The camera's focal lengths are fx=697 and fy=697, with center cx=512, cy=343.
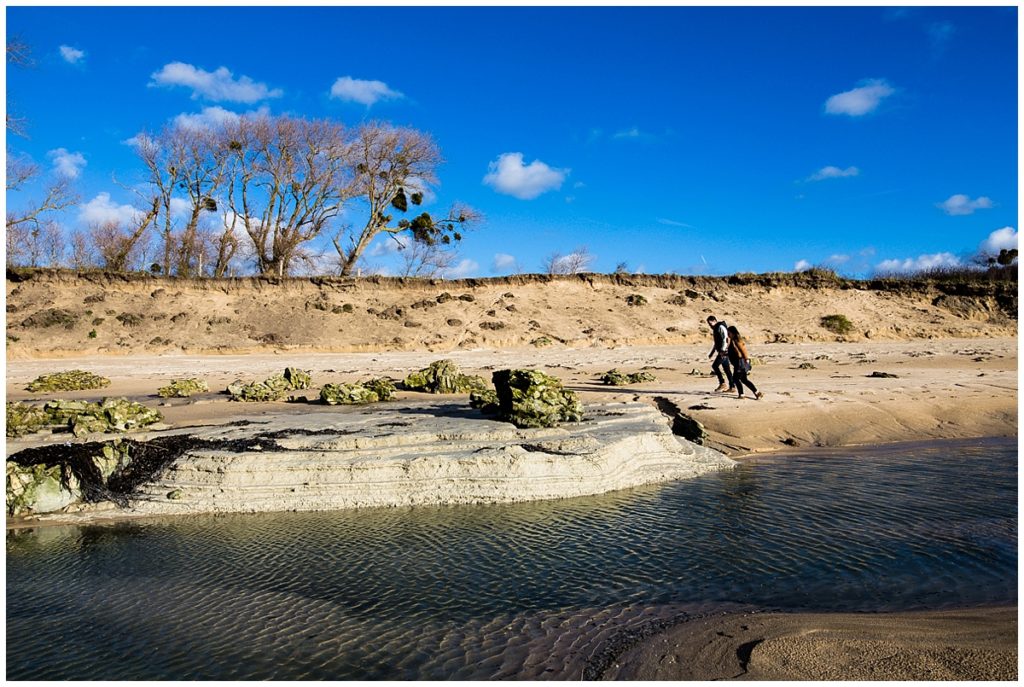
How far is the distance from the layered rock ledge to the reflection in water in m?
0.26

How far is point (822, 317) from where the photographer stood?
2919 cm

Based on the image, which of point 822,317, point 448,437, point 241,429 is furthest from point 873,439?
point 822,317

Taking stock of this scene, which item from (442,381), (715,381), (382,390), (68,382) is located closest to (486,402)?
(382,390)

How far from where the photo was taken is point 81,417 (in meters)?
8.71

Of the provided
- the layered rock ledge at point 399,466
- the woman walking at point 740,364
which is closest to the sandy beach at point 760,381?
the woman walking at point 740,364

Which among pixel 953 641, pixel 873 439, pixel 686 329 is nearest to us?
pixel 953 641

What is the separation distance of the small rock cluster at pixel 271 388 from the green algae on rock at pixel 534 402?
5.59 m

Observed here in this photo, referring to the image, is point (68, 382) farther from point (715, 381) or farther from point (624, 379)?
point (715, 381)

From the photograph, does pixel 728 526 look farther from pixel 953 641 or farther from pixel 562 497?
pixel 953 641

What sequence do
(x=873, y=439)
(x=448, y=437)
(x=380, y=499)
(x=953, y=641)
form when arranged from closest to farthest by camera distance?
(x=953, y=641) → (x=380, y=499) → (x=448, y=437) → (x=873, y=439)

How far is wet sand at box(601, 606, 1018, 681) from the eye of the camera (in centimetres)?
336

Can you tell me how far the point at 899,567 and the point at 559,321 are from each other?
2382 cm

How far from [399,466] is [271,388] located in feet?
22.1

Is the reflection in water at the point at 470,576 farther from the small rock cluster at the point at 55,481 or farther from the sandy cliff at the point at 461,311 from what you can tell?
the sandy cliff at the point at 461,311
